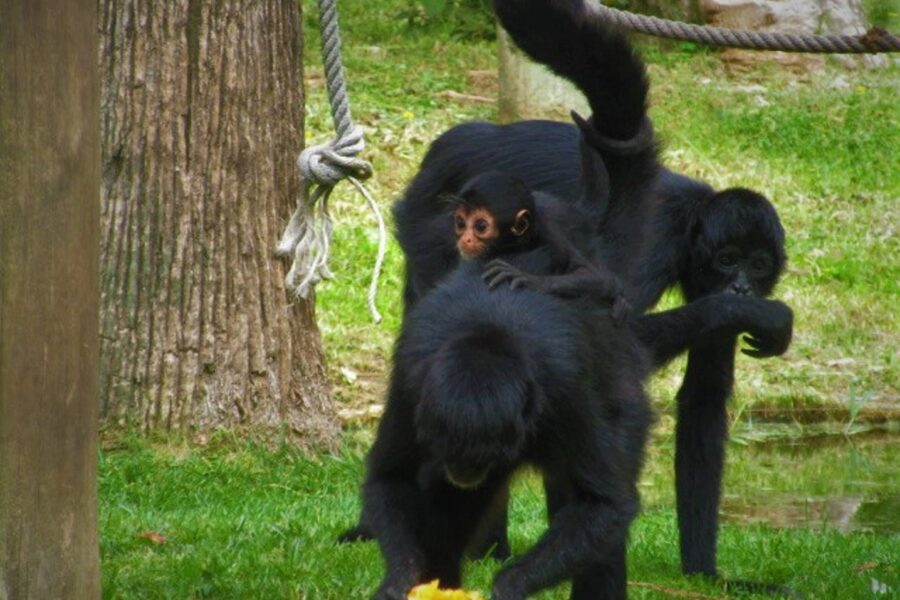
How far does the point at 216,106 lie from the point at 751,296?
11.2 feet

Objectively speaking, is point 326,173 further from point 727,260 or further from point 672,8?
point 672,8

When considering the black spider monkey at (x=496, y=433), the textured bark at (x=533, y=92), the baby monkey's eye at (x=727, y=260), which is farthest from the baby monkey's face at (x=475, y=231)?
the textured bark at (x=533, y=92)

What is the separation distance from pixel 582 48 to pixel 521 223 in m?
0.69

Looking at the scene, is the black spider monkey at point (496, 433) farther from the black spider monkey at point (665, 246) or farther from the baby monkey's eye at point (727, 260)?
the baby monkey's eye at point (727, 260)

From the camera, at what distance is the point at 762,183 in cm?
1581

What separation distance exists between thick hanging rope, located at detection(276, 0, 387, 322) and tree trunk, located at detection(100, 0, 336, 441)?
3.67 feet

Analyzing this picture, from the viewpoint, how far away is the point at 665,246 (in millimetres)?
6930

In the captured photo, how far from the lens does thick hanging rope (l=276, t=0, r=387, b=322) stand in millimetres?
6375

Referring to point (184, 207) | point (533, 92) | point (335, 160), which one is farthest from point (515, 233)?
point (533, 92)

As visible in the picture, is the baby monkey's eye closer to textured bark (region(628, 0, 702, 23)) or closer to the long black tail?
the long black tail

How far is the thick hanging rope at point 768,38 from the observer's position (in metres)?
6.10

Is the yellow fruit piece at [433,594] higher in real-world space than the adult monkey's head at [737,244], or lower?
lower

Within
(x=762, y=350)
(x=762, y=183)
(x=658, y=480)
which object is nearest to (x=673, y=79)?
(x=762, y=183)

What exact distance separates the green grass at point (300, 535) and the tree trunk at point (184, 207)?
0.37 metres
